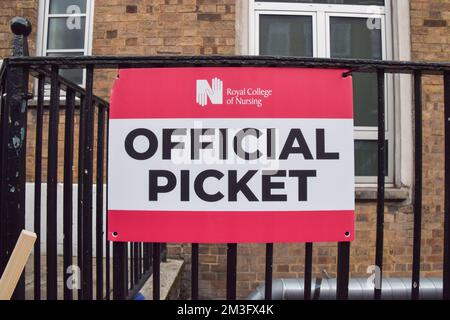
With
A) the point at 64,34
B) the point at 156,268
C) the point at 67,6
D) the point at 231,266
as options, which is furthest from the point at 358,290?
the point at 67,6

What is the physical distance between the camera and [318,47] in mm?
4215

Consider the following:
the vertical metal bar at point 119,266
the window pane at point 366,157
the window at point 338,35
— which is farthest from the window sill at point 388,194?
the vertical metal bar at point 119,266

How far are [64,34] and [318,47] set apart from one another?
9.02ft

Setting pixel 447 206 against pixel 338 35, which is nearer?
pixel 447 206

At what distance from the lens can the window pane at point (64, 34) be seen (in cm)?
430

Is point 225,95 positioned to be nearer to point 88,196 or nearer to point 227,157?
point 227,157

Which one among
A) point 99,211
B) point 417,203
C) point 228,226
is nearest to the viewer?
point 228,226

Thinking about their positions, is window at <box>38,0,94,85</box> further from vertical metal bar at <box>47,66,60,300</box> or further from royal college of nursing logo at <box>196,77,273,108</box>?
royal college of nursing logo at <box>196,77,273,108</box>

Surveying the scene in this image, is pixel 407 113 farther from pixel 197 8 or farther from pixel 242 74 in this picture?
pixel 242 74

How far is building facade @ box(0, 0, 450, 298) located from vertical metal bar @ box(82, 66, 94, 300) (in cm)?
205

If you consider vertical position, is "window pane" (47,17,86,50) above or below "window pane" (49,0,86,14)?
below

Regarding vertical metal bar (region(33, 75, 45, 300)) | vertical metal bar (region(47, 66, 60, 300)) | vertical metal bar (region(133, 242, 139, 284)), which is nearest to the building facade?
vertical metal bar (region(133, 242, 139, 284))

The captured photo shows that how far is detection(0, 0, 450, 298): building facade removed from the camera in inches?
151
